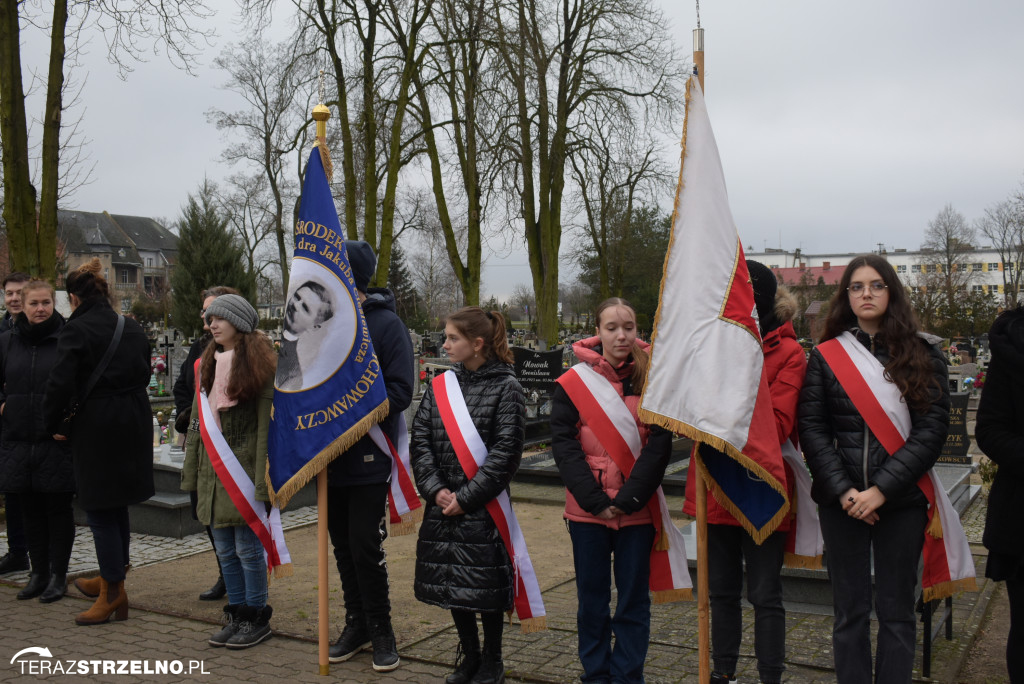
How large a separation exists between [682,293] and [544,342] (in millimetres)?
17189

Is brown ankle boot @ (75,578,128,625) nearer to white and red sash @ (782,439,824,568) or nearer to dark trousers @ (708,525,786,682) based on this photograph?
dark trousers @ (708,525,786,682)

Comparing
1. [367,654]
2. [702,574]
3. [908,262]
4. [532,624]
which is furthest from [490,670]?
[908,262]

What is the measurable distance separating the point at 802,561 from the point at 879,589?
447 mm

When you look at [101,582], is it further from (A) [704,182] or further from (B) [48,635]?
(A) [704,182]

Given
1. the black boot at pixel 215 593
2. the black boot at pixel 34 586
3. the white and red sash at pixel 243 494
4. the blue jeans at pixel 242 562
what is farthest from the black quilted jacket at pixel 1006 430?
the black boot at pixel 34 586

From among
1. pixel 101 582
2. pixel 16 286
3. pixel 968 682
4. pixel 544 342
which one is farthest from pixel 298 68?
pixel 968 682

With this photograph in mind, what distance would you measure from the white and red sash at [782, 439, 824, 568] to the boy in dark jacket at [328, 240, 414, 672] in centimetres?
199

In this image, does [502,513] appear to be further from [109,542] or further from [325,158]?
[109,542]

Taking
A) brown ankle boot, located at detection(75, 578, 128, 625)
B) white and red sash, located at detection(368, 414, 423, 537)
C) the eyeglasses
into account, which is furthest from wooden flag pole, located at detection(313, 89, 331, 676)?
the eyeglasses

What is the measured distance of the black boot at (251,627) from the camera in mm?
5004

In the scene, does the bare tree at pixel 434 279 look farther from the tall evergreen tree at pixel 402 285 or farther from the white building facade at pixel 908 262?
the white building facade at pixel 908 262

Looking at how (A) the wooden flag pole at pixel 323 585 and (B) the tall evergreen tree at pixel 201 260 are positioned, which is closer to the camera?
(A) the wooden flag pole at pixel 323 585

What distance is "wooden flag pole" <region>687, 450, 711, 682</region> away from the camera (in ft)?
12.3

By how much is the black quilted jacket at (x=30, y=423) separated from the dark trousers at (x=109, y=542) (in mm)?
508
